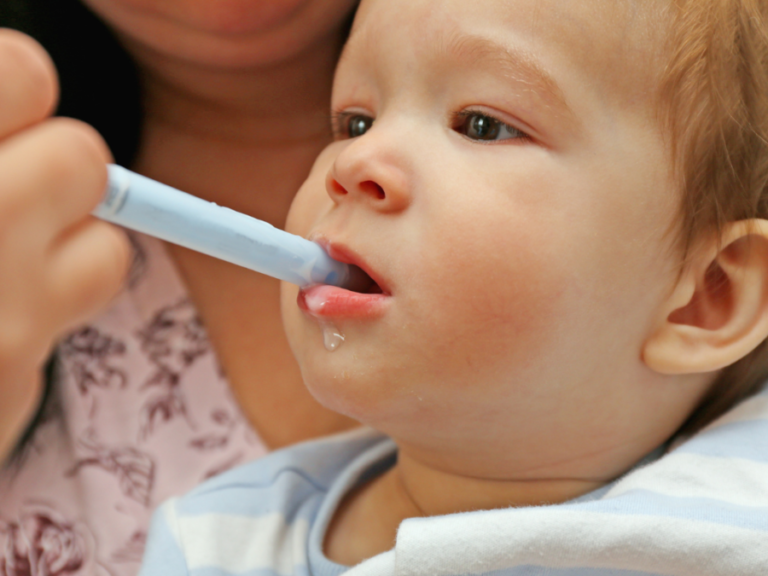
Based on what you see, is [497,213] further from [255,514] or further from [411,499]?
[255,514]

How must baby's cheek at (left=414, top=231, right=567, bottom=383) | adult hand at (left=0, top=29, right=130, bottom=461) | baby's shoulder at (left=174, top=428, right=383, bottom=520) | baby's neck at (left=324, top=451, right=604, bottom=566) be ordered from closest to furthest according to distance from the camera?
adult hand at (left=0, top=29, right=130, bottom=461) < baby's cheek at (left=414, top=231, right=567, bottom=383) < baby's neck at (left=324, top=451, right=604, bottom=566) < baby's shoulder at (left=174, top=428, right=383, bottom=520)

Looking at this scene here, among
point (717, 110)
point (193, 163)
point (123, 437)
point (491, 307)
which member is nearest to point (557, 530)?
point (491, 307)

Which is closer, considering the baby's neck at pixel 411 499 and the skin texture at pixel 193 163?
the skin texture at pixel 193 163

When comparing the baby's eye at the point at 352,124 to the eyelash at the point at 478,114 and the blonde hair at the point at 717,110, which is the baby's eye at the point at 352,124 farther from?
the blonde hair at the point at 717,110

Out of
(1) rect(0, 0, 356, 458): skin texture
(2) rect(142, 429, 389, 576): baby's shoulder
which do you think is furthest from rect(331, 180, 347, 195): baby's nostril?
(2) rect(142, 429, 389, 576): baby's shoulder

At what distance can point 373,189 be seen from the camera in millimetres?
674

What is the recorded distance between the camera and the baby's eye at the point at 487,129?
0.69 metres

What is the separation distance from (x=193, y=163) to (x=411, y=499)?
0.66 metres

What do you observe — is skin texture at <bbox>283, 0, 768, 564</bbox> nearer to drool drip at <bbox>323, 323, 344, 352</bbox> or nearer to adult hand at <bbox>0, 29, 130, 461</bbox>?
drool drip at <bbox>323, 323, 344, 352</bbox>

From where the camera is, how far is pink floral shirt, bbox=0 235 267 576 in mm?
1008

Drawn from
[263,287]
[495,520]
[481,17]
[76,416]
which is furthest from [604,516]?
[76,416]

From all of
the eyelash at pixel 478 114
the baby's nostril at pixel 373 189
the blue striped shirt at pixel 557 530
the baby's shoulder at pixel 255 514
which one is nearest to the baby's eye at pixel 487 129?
the eyelash at pixel 478 114

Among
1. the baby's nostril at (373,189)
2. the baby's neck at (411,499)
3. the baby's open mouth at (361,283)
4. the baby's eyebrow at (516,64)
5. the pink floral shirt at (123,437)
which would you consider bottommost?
the pink floral shirt at (123,437)

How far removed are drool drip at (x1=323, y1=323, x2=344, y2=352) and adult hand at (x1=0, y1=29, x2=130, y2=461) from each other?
277 millimetres
